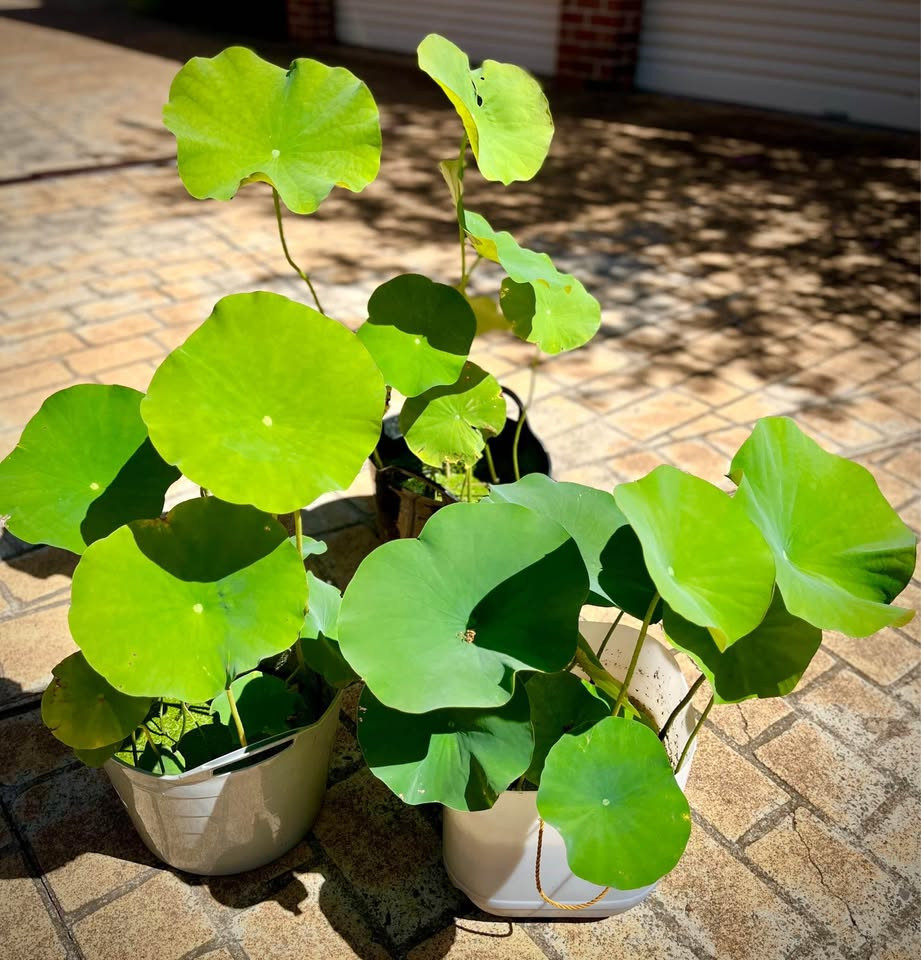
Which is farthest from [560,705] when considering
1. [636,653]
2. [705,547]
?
[705,547]

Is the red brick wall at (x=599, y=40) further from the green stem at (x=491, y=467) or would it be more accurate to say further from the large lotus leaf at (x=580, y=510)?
the large lotus leaf at (x=580, y=510)

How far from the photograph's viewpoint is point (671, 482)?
1.31 metres

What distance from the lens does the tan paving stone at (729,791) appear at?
1868 mm

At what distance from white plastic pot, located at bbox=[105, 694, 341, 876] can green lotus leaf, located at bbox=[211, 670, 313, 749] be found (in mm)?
83

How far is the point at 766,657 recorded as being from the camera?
142 cm

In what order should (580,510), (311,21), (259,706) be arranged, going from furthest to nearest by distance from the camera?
(311,21)
(259,706)
(580,510)

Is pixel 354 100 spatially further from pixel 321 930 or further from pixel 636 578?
pixel 321 930

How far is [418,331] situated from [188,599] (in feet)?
2.39

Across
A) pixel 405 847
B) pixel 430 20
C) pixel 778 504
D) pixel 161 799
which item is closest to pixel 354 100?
pixel 778 504

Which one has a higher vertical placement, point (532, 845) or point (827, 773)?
point (532, 845)

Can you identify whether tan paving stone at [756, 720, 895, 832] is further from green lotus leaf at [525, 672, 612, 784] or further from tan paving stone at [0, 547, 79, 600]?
tan paving stone at [0, 547, 79, 600]

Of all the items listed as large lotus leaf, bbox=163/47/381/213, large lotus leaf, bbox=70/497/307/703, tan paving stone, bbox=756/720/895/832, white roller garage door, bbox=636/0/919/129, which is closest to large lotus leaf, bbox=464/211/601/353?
large lotus leaf, bbox=163/47/381/213

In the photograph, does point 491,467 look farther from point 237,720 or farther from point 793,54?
point 793,54

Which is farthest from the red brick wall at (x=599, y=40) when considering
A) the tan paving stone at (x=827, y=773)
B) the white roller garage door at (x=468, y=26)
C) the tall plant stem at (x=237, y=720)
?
the tall plant stem at (x=237, y=720)
